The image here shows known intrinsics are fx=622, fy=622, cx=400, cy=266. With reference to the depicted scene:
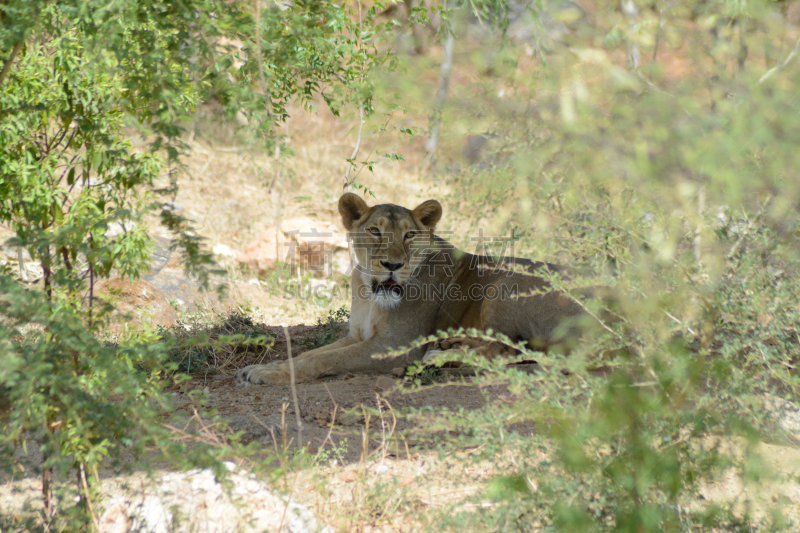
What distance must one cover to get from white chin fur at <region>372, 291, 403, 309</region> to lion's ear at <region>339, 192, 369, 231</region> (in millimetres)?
825

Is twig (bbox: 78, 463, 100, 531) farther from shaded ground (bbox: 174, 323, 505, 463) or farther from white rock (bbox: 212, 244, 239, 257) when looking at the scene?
white rock (bbox: 212, 244, 239, 257)

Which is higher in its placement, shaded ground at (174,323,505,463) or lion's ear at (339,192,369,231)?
lion's ear at (339,192,369,231)

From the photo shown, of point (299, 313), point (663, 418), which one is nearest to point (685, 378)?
point (663, 418)

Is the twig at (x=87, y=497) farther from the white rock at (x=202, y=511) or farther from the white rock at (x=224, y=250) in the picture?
the white rock at (x=224, y=250)

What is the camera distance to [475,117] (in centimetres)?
268

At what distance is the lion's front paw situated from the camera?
557 cm

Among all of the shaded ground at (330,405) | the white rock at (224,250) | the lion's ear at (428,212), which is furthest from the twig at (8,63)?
the white rock at (224,250)

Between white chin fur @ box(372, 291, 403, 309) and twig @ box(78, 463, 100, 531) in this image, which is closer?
twig @ box(78, 463, 100, 531)

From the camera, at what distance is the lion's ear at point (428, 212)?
245 inches

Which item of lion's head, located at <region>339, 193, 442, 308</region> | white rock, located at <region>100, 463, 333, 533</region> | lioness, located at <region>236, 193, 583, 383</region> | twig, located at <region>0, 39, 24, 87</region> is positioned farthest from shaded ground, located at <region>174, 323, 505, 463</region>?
twig, located at <region>0, 39, 24, 87</region>

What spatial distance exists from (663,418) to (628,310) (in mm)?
420

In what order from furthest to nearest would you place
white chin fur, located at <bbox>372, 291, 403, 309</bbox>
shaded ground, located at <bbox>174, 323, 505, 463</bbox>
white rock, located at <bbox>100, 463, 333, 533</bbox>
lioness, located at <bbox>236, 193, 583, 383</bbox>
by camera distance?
white chin fur, located at <bbox>372, 291, 403, 309</bbox>
lioness, located at <bbox>236, 193, 583, 383</bbox>
shaded ground, located at <bbox>174, 323, 505, 463</bbox>
white rock, located at <bbox>100, 463, 333, 533</bbox>

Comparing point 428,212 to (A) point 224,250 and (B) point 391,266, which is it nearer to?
(B) point 391,266

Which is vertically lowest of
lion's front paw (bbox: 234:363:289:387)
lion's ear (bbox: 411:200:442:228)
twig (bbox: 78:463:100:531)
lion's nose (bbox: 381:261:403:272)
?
lion's front paw (bbox: 234:363:289:387)
